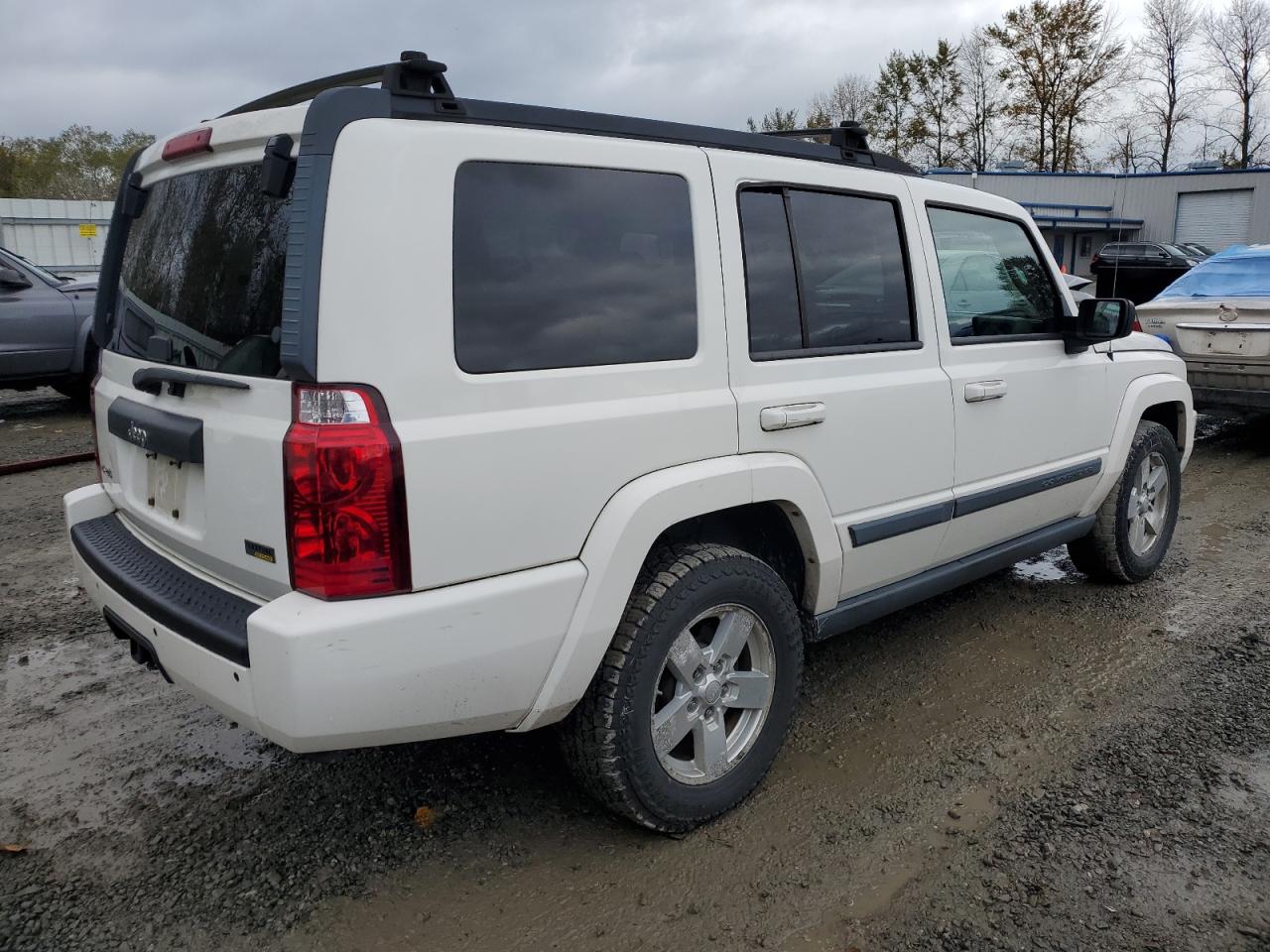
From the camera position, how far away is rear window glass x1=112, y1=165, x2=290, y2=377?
232 centimetres

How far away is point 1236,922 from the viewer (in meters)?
2.44

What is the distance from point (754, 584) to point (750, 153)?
127cm

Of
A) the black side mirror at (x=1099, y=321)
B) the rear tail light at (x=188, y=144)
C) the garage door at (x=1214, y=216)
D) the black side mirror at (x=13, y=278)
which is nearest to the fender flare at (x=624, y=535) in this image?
the rear tail light at (x=188, y=144)

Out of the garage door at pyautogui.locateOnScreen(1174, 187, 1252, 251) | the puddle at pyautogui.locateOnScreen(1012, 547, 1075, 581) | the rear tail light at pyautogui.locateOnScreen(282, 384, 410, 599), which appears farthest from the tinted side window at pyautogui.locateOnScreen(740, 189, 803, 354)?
the garage door at pyautogui.locateOnScreen(1174, 187, 1252, 251)

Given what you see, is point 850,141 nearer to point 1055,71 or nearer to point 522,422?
point 522,422

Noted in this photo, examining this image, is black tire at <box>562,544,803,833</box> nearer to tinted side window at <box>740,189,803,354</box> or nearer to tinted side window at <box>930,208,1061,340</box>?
tinted side window at <box>740,189,803,354</box>

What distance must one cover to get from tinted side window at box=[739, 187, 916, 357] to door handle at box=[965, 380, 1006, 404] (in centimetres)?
32

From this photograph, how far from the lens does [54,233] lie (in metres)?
21.8

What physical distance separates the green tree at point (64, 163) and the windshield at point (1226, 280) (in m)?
41.7

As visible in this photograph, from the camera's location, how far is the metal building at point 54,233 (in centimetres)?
2162

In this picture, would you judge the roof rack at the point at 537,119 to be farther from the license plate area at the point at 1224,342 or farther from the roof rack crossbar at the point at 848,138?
the license plate area at the point at 1224,342

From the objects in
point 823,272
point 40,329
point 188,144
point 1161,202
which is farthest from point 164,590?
point 1161,202

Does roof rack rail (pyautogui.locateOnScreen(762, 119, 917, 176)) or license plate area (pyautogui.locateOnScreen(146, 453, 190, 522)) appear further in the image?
roof rack rail (pyautogui.locateOnScreen(762, 119, 917, 176))

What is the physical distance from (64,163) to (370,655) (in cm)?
4858
